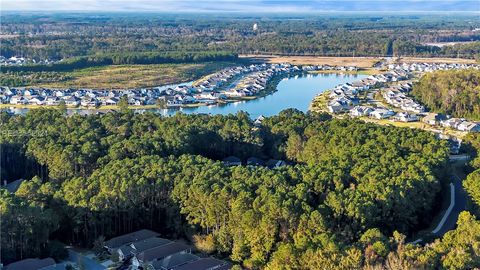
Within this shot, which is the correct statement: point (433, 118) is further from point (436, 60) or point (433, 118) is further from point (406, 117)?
point (436, 60)

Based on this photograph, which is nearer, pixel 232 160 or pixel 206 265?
pixel 206 265

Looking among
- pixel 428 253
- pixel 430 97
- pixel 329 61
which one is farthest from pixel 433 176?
pixel 329 61

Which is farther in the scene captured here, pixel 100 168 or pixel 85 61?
pixel 85 61

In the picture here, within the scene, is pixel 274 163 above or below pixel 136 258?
above

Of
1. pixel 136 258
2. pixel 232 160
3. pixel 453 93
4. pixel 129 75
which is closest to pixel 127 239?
pixel 136 258

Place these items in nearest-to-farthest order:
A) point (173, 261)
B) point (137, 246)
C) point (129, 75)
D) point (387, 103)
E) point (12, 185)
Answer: point (173, 261), point (137, 246), point (12, 185), point (387, 103), point (129, 75)

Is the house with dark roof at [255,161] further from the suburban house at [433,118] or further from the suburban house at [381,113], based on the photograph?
the suburban house at [433,118]

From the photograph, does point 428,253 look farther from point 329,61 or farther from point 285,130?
point 329,61
